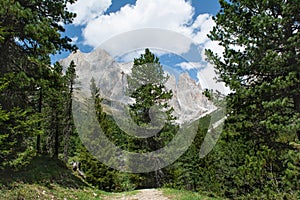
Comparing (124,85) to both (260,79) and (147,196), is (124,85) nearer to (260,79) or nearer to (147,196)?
(147,196)

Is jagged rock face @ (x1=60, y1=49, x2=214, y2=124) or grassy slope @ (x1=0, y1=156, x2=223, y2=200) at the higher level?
jagged rock face @ (x1=60, y1=49, x2=214, y2=124)

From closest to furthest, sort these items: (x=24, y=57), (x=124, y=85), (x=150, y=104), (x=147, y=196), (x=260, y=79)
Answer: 1. (x=260, y=79)
2. (x=24, y=57)
3. (x=147, y=196)
4. (x=150, y=104)
5. (x=124, y=85)

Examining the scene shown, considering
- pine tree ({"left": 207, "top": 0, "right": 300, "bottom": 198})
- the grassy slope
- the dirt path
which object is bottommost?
the dirt path

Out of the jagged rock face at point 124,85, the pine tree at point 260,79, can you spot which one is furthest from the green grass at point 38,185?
the jagged rock face at point 124,85

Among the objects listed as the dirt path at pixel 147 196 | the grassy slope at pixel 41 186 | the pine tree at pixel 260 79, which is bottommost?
the dirt path at pixel 147 196

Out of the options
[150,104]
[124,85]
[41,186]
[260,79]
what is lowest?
[41,186]

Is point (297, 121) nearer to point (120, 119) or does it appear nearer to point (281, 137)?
point (281, 137)

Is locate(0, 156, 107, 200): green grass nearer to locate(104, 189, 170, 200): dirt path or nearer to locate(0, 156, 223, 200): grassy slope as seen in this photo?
locate(0, 156, 223, 200): grassy slope

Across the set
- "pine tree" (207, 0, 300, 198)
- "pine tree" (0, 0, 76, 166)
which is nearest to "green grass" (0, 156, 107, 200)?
"pine tree" (0, 0, 76, 166)

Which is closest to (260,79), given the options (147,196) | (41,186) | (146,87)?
(147,196)

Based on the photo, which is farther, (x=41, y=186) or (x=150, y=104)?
(x=150, y=104)

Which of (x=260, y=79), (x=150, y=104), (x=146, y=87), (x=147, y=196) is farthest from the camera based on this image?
(x=146, y=87)

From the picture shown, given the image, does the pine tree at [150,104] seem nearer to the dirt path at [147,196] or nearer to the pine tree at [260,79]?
the dirt path at [147,196]

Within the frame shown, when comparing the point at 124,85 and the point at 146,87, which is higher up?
the point at 124,85
